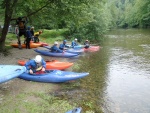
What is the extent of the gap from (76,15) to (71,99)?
6.96 meters

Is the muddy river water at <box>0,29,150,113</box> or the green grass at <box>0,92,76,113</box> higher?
the green grass at <box>0,92,76,113</box>

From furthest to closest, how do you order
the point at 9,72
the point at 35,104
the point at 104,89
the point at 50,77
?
the point at 104,89 < the point at 50,77 < the point at 9,72 < the point at 35,104

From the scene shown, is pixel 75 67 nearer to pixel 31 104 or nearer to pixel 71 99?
pixel 71 99

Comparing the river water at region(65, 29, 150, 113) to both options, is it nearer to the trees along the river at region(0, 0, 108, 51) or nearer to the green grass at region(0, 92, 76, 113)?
the green grass at region(0, 92, 76, 113)

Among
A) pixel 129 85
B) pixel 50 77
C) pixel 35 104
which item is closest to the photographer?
pixel 35 104

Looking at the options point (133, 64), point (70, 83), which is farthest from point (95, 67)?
point (70, 83)

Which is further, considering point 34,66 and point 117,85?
point 117,85

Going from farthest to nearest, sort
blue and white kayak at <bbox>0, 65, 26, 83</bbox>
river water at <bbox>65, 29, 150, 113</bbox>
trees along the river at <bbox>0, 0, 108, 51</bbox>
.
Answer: trees along the river at <bbox>0, 0, 108, 51</bbox> < river water at <bbox>65, 29, 150, 113</bbox> < blue and white kayak at <bbox>0, 65, 26, 83</bbox>

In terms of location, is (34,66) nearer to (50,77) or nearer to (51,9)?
(50,77)

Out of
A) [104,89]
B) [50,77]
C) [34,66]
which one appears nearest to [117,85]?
[104,89]

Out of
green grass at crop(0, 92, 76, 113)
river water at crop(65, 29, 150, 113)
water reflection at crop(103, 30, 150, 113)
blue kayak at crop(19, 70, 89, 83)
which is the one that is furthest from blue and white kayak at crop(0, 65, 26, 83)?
water reflection at crop(103, 30, 150, 113)

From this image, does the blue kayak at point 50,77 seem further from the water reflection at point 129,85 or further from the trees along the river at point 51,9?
the trees along the river at point 51,9

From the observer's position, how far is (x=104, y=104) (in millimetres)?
7934

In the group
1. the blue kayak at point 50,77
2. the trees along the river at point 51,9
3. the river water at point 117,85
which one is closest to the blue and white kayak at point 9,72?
the blue kayak at point 50,77
